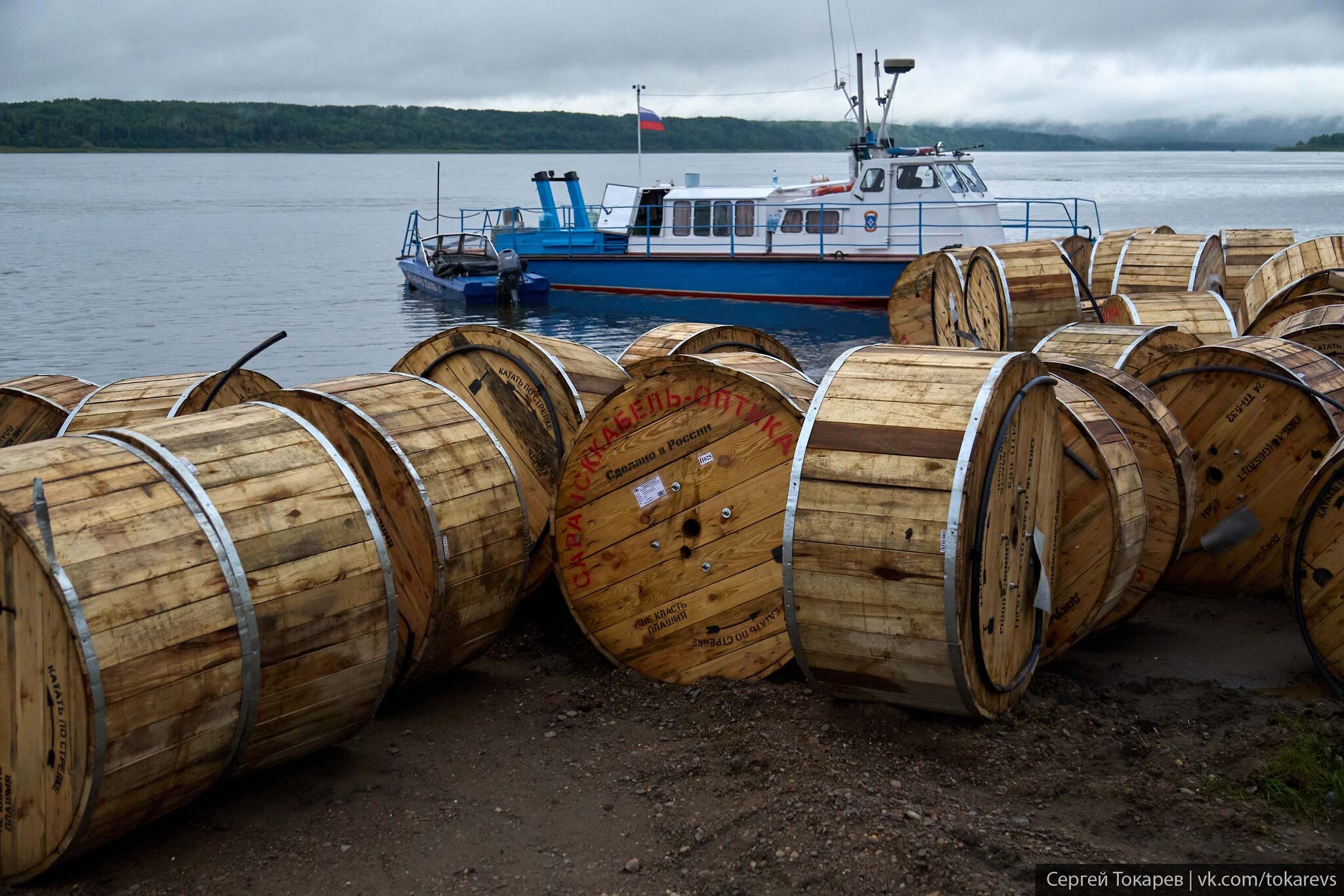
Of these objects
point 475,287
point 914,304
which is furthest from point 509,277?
point 914,304

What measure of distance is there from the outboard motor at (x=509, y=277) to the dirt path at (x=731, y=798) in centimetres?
2613

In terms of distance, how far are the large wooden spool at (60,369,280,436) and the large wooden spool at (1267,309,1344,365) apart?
24.7 ft

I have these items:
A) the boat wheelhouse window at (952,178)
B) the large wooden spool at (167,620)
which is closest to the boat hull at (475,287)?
the boat wheelhouse window at (952,178)

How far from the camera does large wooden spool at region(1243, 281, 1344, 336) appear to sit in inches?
423

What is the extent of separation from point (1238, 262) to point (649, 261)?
16.9 metres

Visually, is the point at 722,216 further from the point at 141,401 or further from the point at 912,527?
the point at 912,527

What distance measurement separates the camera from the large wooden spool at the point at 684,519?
6.18m

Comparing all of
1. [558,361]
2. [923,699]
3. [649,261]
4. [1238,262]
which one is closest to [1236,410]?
[923,699]

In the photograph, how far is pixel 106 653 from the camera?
428 centimetres

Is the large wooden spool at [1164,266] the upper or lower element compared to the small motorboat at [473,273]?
upper

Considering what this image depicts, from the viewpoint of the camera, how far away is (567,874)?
15.0 ft

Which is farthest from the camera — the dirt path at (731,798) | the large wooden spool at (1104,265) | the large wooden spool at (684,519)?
the large wooden spool at (1104,265)

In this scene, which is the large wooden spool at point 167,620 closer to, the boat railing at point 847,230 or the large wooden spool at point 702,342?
the large wooden spool at point 702,342

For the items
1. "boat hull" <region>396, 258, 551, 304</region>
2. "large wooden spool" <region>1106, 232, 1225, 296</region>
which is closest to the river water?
"boat hull" <region>396, 258, 551, 304</region>
